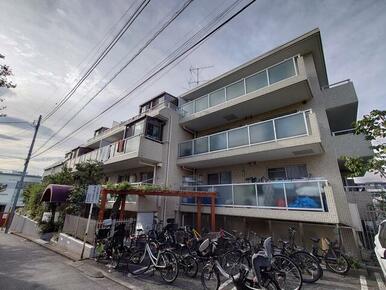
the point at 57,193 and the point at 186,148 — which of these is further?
the point at 186,148

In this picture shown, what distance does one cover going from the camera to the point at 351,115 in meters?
10.1

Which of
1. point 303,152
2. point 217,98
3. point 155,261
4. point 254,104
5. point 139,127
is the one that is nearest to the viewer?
point 155,261

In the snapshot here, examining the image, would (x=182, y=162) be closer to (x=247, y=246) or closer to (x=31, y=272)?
(x=247, y=246)

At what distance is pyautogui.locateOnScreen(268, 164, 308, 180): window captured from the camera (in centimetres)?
918

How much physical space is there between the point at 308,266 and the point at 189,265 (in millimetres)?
3692

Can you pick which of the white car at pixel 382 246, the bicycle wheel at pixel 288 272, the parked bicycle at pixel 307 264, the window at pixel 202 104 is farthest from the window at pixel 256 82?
the bicycle wheel at pixel 288 272

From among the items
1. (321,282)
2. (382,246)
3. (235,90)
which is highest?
(235,90)

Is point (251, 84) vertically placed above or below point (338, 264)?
above

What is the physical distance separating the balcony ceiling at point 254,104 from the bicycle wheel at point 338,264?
7.15 m

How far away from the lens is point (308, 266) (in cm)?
556

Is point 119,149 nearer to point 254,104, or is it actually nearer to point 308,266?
point 254,104

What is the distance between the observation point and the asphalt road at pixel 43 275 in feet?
16.6

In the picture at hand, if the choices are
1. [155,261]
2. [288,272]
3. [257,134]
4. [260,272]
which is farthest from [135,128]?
[288,272]

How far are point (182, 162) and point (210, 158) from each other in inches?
91.9
